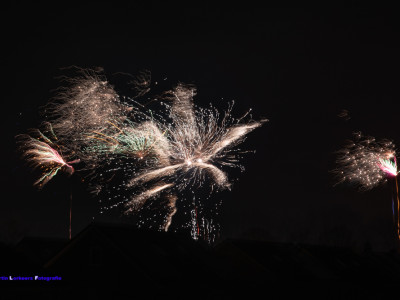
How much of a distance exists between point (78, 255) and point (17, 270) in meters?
6.74

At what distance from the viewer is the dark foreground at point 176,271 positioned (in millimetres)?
25109

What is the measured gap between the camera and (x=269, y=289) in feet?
113

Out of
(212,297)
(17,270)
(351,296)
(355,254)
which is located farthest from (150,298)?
(355,254)

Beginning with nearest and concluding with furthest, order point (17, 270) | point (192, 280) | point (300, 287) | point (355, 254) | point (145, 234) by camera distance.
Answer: point (17, 270) < point (192, 280) < point (145, 234) < point (300, 287) < point (355, 254)

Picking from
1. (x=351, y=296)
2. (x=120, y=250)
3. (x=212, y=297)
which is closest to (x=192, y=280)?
(x=212, y=297)

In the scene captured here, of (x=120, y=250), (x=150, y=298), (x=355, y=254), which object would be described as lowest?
(x=150, y=298)

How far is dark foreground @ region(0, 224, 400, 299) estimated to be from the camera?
82.4ft

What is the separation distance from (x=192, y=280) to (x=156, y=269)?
2.31 meters

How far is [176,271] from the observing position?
29.6 m

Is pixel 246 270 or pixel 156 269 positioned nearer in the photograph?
pixel 156 269

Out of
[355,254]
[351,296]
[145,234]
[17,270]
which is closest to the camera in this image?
[17,270]

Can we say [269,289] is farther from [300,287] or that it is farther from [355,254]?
[355,254]

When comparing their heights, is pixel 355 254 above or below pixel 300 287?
above

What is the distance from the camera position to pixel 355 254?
47.3 meters
